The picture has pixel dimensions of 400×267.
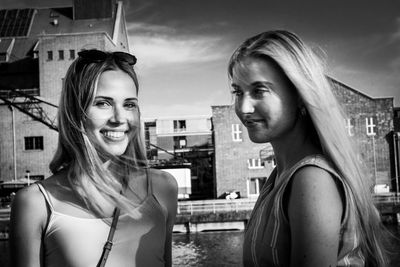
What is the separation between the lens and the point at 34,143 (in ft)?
138

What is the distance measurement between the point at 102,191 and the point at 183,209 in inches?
1198

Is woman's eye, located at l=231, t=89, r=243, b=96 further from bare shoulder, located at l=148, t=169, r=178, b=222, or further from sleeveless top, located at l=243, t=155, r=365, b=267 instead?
bare shoulder, located at l=148, t=169, r=178, b=222

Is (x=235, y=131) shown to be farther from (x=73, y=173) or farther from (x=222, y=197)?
(x=73, y=173)

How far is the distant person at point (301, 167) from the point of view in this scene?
2029 mm

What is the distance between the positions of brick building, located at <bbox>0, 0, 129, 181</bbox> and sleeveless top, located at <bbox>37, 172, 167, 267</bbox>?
3389cm

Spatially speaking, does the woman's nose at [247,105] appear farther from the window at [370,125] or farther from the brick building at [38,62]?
the window at [370,125]

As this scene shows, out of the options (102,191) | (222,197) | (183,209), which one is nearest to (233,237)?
(183,209)

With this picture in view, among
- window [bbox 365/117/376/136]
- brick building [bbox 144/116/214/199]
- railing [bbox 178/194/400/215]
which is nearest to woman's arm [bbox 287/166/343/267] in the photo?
railing [bbox 178/194/400/215]

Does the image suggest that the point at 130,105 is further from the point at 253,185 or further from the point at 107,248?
the point at 253,185

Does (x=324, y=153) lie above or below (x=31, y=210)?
above

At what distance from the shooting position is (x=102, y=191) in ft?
9.25

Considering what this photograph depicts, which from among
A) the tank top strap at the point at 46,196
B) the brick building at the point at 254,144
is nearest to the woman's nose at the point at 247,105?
the tank top strap at the point at 46,196

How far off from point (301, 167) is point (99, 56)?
55.3 inches

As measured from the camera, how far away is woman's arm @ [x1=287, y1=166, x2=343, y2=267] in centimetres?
200
